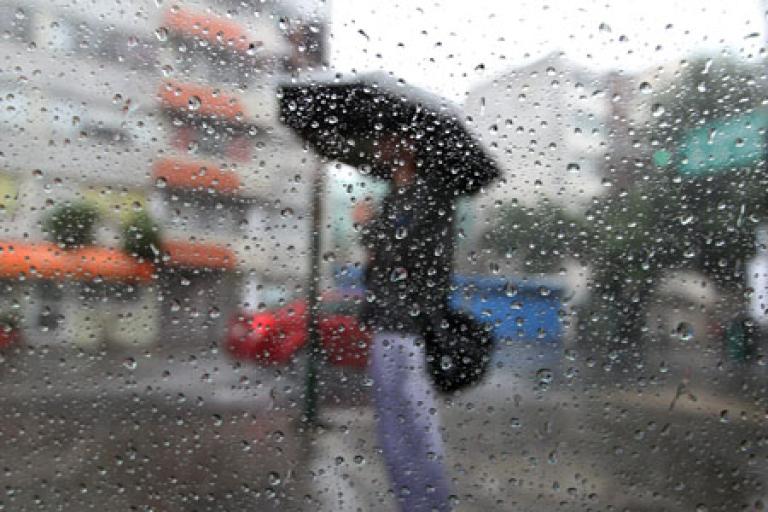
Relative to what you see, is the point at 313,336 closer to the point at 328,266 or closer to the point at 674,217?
the point at 328,266

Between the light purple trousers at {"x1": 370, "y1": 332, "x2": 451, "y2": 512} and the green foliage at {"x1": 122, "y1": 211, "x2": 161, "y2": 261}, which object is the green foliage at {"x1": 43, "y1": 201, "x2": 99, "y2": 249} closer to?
the green foliage at {"x1": 122, "y1": 211, "x2": 161, "y2": 261}

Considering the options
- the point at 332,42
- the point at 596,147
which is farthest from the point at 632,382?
the point at 332,42

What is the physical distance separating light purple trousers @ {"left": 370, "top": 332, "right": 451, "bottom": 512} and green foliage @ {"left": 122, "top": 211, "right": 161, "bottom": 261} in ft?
1.47

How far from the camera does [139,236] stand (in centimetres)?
100

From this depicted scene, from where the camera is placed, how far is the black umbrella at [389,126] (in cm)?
105

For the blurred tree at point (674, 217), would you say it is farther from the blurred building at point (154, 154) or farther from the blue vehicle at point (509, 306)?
the blurred building at point (154, 154)

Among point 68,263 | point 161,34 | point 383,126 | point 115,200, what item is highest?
point 161,34

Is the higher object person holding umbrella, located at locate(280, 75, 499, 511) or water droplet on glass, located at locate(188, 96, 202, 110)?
water droplet on glass, located at locate(188, 96, 202, 110)

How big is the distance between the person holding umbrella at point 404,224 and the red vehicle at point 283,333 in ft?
0.21

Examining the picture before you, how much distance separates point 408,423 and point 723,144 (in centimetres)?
80

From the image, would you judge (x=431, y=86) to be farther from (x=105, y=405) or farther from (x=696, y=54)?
(x=105, y=405)

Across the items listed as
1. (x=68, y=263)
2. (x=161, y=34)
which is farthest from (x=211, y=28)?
(x=68, y=263)

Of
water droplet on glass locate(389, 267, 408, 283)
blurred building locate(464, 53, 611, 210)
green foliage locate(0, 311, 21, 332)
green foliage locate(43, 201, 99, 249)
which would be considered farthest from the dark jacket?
green foliage locate(0, 311, 21, 332)

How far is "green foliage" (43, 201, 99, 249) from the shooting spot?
99cm
